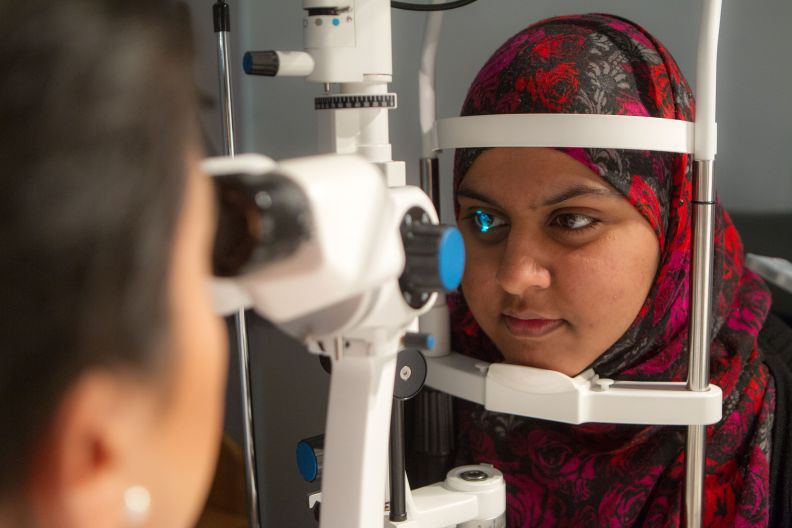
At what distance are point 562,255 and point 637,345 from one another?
0.17 metres

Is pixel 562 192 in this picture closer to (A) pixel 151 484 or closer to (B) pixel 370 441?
(B) pixel 370 441

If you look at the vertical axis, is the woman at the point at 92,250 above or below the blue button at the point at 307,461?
above

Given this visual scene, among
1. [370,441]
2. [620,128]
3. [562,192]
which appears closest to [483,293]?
[562,192]

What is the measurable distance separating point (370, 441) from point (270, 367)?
1093mm

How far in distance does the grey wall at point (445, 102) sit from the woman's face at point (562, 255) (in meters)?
0.54

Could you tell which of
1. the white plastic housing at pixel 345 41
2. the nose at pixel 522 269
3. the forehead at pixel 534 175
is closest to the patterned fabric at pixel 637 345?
the forehead at pixel 534 175

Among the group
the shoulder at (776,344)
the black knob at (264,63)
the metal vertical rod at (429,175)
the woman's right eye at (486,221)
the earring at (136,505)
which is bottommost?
the shoulder at (776,344)

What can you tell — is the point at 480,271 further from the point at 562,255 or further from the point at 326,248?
the point at 326,248

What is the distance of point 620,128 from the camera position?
90 centimetres

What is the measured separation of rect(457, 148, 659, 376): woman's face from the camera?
987mm

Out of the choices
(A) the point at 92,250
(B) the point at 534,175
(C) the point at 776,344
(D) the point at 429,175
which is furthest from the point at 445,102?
(A) the point at 92,250

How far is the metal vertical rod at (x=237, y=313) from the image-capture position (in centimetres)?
102

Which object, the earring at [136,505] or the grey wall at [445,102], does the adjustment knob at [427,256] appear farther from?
the grey wall at [445,102]

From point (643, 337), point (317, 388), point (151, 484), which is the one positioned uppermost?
point (151, 484)
